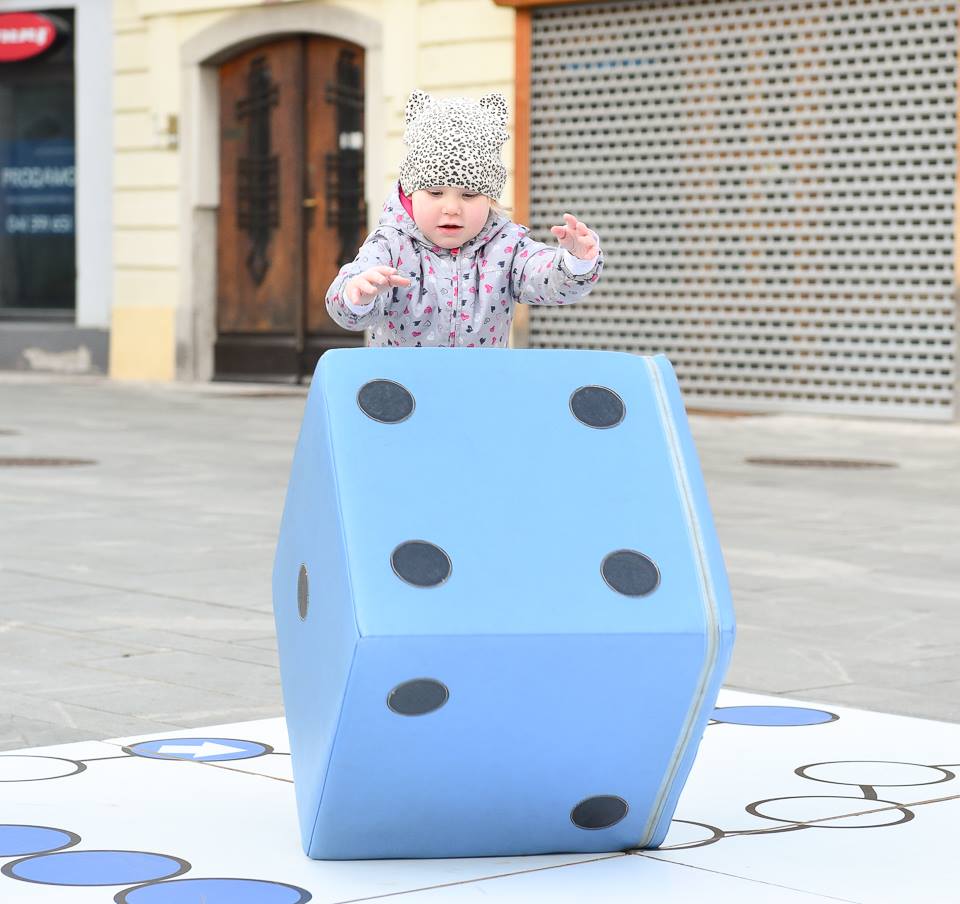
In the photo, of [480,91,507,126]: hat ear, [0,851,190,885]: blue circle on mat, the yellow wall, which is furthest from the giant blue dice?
the yellow wall

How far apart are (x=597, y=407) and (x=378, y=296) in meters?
0.63

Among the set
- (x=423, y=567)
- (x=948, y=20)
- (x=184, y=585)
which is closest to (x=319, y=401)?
(x=423, y=567)

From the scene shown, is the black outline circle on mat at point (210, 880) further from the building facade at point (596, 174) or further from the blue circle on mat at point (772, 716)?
the building facade at point (596, 174)

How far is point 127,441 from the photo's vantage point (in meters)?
12.6

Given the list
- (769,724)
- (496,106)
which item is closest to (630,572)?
(496,106)

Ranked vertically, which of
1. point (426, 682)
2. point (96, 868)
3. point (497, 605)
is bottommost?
point (96, 868)

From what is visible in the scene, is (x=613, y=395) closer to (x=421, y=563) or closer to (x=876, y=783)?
(x=421, y=563)

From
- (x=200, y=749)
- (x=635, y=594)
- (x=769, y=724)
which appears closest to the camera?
(x=635, y=594)

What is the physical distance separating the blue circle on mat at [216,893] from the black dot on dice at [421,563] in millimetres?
535

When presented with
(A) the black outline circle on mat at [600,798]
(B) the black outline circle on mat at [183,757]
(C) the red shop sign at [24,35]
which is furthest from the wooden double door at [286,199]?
(A) the black outline circle on mat at [600,798]

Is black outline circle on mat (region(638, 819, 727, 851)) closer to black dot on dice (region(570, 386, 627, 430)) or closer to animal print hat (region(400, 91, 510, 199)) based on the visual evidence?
black dot on dice (region(570, 386, 627, 430))

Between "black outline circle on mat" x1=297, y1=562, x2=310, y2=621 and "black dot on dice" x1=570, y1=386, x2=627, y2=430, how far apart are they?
54 cm

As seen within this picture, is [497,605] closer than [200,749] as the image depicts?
Yes

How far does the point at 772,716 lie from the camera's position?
4.74m
